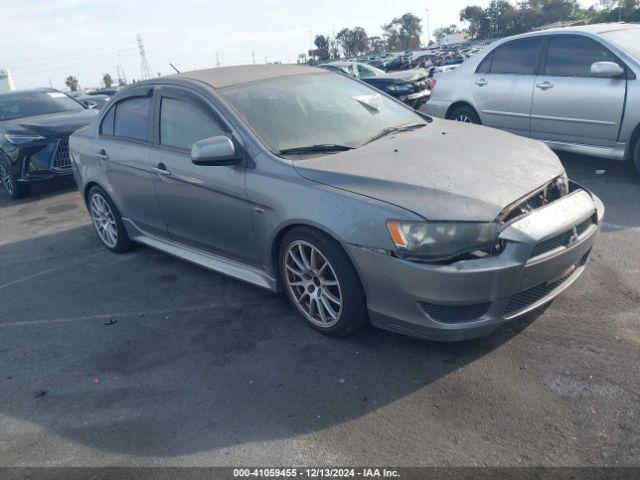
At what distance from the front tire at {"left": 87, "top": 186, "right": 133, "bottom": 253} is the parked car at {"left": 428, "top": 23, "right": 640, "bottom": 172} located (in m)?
4.93

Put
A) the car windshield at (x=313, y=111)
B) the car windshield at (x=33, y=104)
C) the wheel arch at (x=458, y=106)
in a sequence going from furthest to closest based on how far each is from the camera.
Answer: the car windshield at (x=33, y=104), the wheel arch at (x=458, y=106), the car windshield at (x=313, y=111)

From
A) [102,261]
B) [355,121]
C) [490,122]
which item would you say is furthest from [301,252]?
[490,122]

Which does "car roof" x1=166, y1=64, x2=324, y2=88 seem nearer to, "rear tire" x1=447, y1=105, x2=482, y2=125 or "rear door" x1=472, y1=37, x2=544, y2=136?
"rear door" x1=472, y1=37, x2=544, y2=136

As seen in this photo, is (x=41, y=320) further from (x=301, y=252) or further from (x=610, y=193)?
(x=610, y=193)

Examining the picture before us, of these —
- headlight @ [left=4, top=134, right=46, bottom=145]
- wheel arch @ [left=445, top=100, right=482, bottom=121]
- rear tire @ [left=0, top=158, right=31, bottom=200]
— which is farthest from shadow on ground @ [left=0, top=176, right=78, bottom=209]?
wheel arch @ [left=445, top=100, right=482, bottom=121]

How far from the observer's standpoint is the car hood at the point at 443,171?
3061 millimetres

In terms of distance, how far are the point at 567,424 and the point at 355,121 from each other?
2580mm

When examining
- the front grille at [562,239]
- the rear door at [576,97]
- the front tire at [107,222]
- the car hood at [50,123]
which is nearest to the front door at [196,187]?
the front tire at [107,222]

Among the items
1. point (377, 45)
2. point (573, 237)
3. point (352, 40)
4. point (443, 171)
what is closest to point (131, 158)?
point (443, 171)

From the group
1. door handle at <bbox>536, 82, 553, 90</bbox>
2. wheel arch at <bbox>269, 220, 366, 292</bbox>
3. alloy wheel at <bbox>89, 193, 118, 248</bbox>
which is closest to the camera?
wheel arch at <bbox>269, 220, 366, 292</bbox>

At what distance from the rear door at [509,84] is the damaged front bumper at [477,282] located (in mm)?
4157

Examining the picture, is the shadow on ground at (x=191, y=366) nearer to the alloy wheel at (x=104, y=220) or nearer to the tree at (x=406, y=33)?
the alloy wheel at (x=104, y=220)

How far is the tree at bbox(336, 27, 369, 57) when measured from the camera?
10306 cm

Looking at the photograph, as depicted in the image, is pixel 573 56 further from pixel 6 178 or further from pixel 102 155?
pixel 6 178
